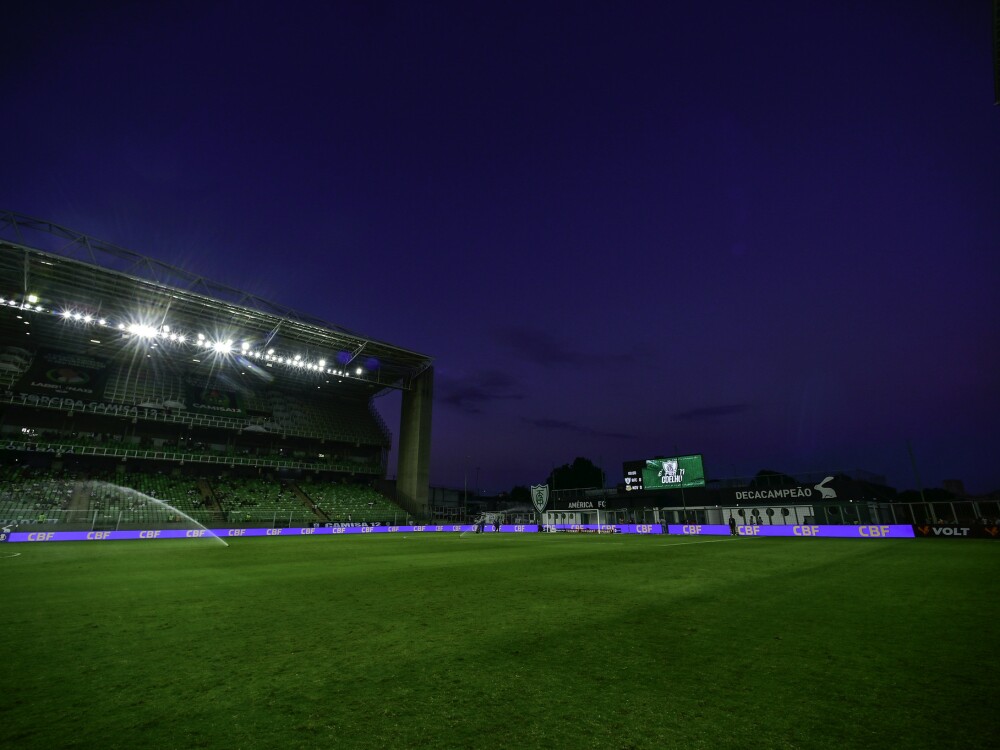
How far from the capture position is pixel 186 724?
12.2ft

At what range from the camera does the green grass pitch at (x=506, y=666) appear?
11.6 ft

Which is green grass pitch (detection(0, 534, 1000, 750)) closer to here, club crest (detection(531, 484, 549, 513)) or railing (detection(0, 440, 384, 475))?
club crest (detection(531, 484, 549, 513))

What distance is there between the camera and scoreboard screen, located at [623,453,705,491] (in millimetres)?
45250

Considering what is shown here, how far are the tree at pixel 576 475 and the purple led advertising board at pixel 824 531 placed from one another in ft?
214

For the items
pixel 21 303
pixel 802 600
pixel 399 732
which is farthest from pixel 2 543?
pixel 802 600

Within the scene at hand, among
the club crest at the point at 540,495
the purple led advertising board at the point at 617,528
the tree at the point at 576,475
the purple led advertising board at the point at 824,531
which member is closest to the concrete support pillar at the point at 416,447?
the club crest at the point at 540,495

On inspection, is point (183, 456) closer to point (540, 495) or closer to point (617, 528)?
point (540, 495)

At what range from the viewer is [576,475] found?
10794 cm

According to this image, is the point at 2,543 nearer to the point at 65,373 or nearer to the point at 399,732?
the point at 65,373

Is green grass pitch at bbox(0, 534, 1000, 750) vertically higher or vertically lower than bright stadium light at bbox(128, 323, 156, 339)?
lower

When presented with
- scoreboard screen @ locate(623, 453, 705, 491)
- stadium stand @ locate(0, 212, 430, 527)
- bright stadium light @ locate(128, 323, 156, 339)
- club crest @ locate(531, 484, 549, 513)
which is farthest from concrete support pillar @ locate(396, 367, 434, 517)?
bright stadium light @ locate(128, 323, 156, 339)

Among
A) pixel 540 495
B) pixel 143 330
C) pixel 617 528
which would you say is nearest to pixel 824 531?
pixel 617 528

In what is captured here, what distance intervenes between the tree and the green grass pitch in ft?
321

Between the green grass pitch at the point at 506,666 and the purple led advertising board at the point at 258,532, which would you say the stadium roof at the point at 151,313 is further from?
the green grass pitch at the point at 506,666
